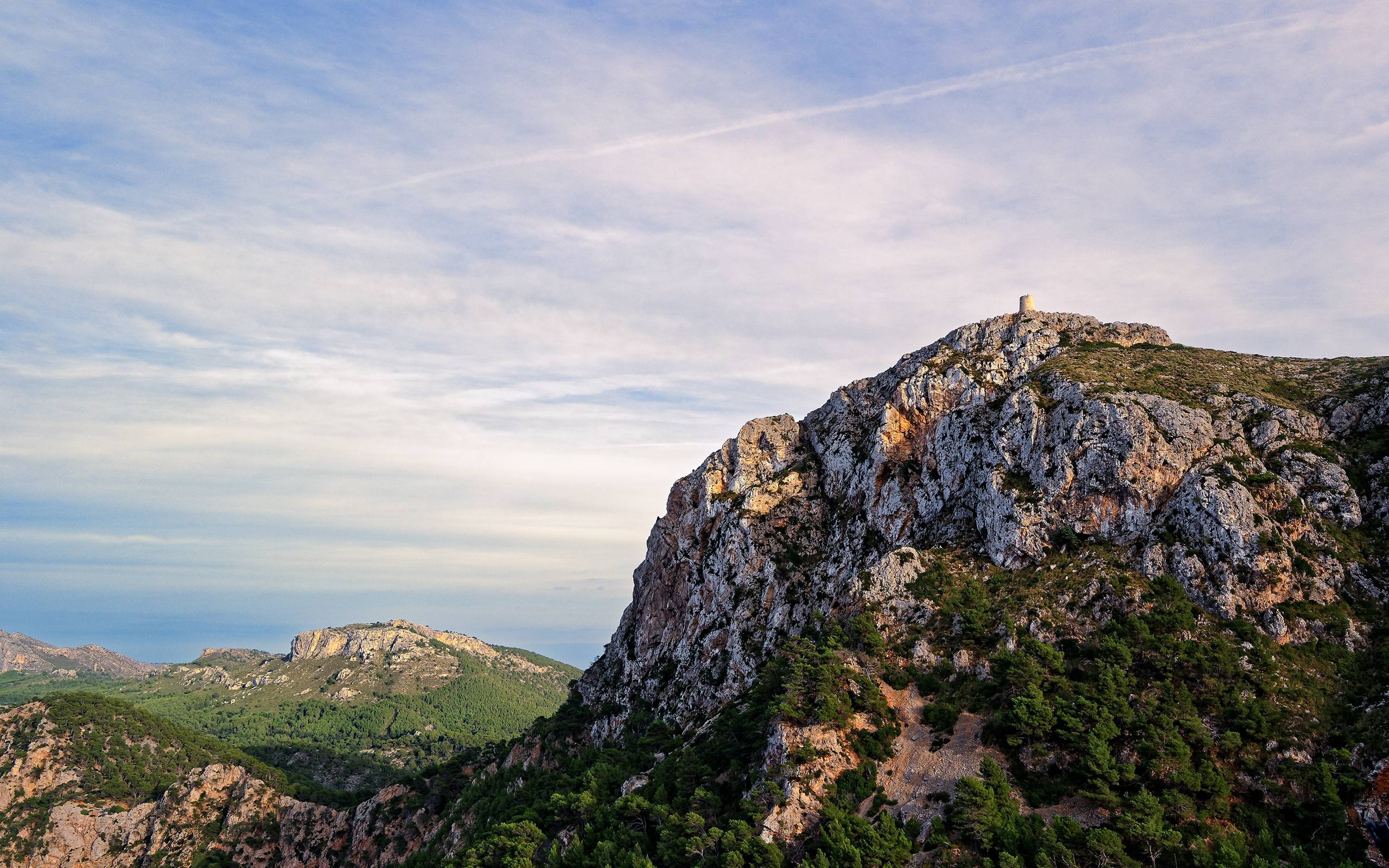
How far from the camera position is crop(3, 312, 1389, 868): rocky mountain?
5538 cm

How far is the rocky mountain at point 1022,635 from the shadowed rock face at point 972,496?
0.34 m

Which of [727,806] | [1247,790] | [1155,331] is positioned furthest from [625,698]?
[1155,331]

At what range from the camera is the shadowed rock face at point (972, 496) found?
233 ft

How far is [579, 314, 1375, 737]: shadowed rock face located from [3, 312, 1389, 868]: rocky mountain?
34 centimetres

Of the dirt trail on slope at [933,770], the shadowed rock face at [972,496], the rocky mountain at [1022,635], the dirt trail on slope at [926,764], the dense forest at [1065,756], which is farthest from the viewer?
the shadowed rock face at [972,496]

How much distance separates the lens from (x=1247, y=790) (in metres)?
54.9

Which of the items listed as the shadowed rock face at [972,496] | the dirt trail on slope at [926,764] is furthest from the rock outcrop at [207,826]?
the dirt trail on slope at [926,764]

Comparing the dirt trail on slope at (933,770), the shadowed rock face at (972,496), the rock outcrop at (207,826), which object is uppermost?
the shadowed rock face at (972,496)

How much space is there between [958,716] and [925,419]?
4102 cm

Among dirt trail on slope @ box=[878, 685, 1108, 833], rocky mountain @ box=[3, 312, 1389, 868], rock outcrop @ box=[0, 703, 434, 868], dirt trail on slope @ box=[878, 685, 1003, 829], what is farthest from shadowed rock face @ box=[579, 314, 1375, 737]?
rock outcrop @ box=[0, 703, 434, 868]

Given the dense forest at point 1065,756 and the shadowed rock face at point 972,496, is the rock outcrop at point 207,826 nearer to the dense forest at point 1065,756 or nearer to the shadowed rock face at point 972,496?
the shadowed rock face at point 972,496

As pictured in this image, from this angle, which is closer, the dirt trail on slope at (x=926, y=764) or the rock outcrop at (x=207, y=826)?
the dirt trail on slope at (x=926, y=764)

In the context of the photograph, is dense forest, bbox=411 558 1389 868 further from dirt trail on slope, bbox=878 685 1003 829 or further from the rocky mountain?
dirt trail on slope, bbox=878 685 1003 829

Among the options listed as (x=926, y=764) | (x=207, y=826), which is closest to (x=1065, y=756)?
(x=926, y=764)
